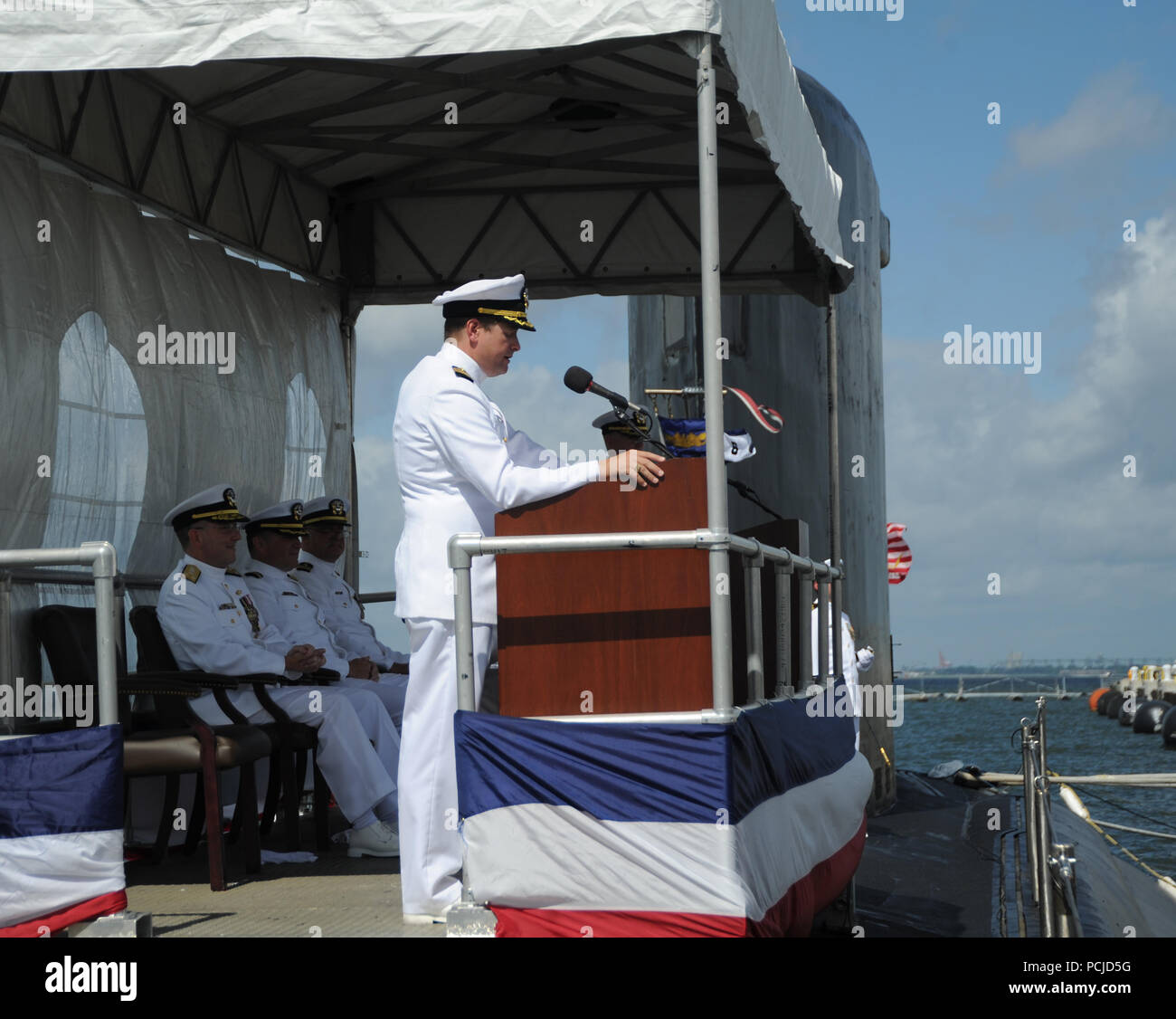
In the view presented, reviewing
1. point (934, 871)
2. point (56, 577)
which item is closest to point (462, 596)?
point (56, 577)

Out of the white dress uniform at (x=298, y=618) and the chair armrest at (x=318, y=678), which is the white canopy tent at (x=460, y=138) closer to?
the white dress uniform at (x=298, y=618)

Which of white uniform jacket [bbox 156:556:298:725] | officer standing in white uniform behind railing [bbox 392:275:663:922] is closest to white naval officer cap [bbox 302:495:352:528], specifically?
white uniform jacket [bbox 156:556:298:725]

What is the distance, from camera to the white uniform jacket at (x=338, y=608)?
8.87 m

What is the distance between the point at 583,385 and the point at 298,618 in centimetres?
406

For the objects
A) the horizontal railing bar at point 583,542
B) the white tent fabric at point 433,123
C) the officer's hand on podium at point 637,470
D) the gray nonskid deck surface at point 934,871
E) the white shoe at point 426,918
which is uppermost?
the white tent fabric at point 433,123

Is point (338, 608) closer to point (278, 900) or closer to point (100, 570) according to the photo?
point (278, 900)

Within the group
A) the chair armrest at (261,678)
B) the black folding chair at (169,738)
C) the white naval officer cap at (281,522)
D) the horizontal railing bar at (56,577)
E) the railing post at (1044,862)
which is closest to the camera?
the black folding chair at (169,738)

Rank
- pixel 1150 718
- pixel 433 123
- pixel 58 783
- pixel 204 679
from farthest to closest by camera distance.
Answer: pixel 1150 718
pixel 433 123
pixel 204 679
pixel 58 783

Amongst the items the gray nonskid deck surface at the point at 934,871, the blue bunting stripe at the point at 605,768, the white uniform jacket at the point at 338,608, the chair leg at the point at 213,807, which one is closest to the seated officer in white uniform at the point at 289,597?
the white uniform jacket at the point at 338,608

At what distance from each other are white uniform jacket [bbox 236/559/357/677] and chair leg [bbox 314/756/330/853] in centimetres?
98

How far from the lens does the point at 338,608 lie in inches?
354

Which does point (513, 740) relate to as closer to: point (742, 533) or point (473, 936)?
point (473, 936)

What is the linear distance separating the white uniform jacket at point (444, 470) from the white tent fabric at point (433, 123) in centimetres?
108
